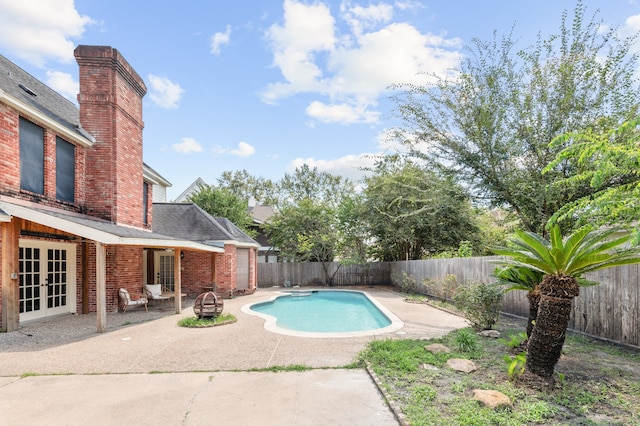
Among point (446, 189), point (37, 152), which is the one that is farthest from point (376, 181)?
point (37, 152)

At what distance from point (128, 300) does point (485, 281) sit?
1098cm

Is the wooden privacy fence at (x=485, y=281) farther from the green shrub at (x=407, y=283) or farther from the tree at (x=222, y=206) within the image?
the tree at (x=222, y=206)

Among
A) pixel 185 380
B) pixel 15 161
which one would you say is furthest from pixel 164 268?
pixel 185 380

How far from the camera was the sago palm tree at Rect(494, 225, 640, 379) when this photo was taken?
14.2 ft

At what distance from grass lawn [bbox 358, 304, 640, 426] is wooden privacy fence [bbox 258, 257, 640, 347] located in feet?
1.40

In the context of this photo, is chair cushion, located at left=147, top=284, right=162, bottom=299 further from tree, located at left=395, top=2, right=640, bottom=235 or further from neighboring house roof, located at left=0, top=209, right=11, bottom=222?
tree, located at left=395, top=2, right=640, bottom=235

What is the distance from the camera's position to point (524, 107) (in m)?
9.48

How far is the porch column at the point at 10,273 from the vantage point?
7.52m

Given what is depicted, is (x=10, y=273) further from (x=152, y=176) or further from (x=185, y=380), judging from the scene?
(x=152, y=176)

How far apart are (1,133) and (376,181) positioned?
1533 cm

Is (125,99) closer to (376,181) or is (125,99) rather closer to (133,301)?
(133,301)

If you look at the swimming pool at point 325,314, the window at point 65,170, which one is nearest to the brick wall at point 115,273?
the window at point 65,170

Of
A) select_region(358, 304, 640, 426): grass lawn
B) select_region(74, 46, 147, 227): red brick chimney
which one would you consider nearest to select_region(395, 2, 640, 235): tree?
select_region(358, 304, 640, 426): grass lawn

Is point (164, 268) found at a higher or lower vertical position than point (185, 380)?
higher
